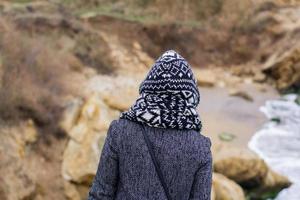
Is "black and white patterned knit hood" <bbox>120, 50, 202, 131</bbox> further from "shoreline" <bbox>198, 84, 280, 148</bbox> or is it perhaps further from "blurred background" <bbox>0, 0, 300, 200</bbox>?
"shoreline" <bbox>198, 84, 280, 148</bbox>

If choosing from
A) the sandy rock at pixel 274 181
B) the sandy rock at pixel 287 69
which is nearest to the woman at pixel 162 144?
the sandy rock at pixel 274 181

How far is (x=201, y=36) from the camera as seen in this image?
16.8 meters

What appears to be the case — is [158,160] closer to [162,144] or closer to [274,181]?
[162,144]

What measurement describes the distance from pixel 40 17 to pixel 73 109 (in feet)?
16.1

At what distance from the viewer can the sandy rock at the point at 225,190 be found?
24.2ft

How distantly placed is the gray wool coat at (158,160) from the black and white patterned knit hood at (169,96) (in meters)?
0.06

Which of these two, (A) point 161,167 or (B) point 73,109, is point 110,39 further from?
(A) point 161,167

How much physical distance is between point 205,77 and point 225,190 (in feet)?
26.0

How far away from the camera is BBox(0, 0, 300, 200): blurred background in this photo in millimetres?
7395

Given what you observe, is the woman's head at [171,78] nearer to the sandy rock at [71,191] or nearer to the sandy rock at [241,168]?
the sandy rock at [71,191]

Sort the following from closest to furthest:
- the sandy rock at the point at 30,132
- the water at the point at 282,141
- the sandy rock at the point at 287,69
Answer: the sandy rock at the point at 30,132
the water at the point at 282,141
the sandy rock at the point at 287,69

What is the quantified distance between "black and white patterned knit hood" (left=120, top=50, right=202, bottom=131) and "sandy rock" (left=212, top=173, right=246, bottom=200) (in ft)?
17.7

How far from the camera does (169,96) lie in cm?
204

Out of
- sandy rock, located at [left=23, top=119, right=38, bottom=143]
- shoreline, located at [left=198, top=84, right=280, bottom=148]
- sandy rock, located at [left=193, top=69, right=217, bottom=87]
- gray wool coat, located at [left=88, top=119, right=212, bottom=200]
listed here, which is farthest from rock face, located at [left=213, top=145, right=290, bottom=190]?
gray wool coat, located at [left=88, top=119, right=212, bottom=200]
